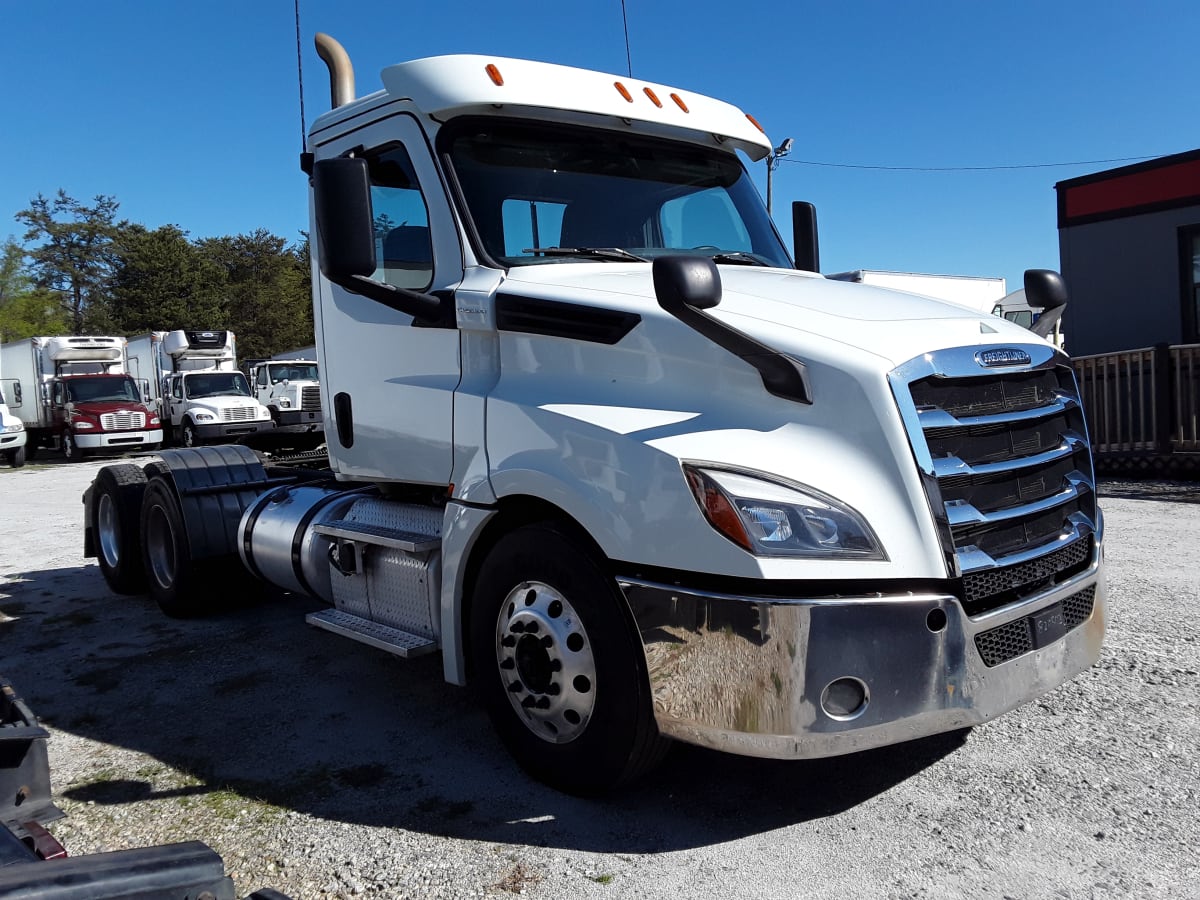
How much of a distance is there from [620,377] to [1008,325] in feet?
4.91


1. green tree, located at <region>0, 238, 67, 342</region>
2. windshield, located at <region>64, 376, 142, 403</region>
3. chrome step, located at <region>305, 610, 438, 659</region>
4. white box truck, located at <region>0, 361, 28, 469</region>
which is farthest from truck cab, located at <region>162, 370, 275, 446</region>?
green tree, located at <region>0, 238, 67, 342</region>

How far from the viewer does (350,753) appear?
13.0 feet

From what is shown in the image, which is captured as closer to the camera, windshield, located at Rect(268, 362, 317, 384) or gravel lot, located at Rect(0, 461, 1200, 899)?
gravel lot, located at Rect(0, 461, 1200, 899)

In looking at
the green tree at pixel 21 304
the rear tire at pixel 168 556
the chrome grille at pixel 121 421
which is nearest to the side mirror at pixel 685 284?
the rear tire at pixel 168 556

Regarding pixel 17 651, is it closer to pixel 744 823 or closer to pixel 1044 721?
pixel 744 823

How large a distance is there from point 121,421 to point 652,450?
81.7ft

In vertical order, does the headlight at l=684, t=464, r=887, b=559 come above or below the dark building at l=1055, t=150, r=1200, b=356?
below

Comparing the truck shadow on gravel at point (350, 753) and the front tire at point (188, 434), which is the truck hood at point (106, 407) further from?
the truck shadow on gravel at point (350, 753)

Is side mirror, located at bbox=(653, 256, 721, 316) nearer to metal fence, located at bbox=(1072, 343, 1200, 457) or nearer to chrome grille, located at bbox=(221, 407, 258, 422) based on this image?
metal fence, located at bbox=(1072, 343, 1200, 457)

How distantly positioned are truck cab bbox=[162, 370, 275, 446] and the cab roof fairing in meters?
21.0

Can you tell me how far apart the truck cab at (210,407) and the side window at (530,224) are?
21190 mm

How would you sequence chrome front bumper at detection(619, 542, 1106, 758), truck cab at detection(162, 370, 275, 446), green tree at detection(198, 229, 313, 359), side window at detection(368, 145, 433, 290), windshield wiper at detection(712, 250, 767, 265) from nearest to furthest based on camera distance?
chrome front bumper at detection(619, 542, 1106, 758), side window at detection(368, 145, 433, 290), windshield wiper at detection(712, 250, 767, 265), truck cab at detection(162, 370, 275, 446), green tree at detection(198, 229, 313, 359)

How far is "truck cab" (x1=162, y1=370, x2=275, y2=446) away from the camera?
24.2m

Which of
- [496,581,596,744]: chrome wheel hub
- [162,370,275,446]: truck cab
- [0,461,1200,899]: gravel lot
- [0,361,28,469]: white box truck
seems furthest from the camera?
[162,370,275,446]: truck cab
